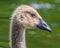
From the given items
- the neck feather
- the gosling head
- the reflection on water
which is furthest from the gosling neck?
the reflection on water

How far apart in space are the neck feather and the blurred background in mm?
2682

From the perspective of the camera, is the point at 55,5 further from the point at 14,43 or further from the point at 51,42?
the point at 14,43

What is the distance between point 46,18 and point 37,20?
5.03 m

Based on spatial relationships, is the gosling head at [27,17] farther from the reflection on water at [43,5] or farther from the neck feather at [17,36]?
the reflection on water at [43,5]

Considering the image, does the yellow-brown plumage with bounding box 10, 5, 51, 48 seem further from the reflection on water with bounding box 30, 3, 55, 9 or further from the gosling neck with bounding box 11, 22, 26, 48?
the reflection on water with bounding box 30, 3, 55, 9

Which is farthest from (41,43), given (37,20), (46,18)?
(37,20)

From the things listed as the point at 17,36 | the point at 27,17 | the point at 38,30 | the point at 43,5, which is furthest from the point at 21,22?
the point at 43,5

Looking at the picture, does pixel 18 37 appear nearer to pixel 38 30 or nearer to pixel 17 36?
pixel 17 36

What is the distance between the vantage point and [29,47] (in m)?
12.9

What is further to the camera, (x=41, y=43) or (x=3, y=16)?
(x=3, y=16)

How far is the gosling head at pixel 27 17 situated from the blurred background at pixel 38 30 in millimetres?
2773

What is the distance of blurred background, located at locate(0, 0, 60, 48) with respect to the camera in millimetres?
13234

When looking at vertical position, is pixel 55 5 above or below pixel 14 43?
above

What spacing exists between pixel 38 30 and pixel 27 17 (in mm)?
4276
